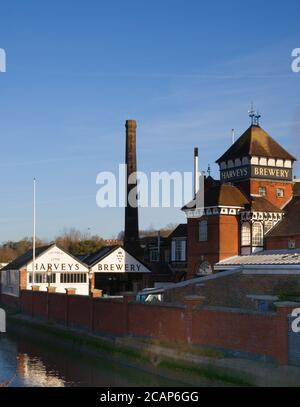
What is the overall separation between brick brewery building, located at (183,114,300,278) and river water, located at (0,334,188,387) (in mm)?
13736

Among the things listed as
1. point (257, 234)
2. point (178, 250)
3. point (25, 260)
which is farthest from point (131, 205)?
point (257, 234)

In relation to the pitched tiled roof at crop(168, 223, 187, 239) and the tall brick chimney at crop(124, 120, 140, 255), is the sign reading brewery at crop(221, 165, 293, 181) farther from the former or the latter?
the tall brick chimney at crop(124, 120, 140, 255)

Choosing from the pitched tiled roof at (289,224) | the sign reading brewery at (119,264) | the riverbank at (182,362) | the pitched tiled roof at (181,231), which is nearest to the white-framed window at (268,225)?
the pitched tiled roof at (289,224)

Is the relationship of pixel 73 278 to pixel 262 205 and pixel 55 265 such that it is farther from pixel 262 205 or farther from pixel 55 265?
pixel 262 205

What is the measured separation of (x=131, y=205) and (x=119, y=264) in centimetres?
933

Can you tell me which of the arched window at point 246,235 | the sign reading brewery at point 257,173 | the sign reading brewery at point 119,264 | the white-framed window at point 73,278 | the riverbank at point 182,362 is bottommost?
the riverbank at point 182,362

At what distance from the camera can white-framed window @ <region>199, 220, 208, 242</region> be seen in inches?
1751

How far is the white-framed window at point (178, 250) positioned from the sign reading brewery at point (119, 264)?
3.11 m

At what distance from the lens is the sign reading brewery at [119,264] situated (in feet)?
179

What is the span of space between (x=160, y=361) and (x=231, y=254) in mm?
18278

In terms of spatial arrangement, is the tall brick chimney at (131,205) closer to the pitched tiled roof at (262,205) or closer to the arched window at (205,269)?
the arched window at (205,269)

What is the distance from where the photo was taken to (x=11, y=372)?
2766cm

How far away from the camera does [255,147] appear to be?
46844 millimetres
